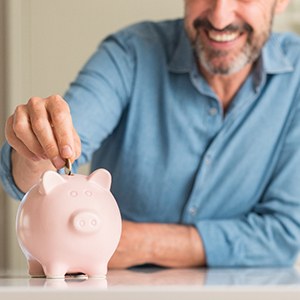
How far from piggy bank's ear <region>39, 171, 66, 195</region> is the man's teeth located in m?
0.85

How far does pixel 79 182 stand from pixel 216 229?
697 mm

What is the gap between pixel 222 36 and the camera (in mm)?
1652

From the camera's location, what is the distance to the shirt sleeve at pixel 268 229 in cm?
153

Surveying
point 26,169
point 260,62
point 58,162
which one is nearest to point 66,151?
point 58,162

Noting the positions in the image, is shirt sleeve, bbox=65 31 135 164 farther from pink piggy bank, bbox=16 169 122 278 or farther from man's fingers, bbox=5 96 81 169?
pink piggy bank, bbox=16 169 122 278

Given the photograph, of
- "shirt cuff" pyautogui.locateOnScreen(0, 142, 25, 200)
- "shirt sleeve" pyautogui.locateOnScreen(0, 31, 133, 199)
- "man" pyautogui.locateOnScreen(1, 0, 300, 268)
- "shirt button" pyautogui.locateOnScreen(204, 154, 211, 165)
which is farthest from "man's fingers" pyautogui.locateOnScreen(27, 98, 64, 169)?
"shirt button" pyautogui.locateOnScreen(204, 154, 211, 165)

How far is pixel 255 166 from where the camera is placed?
165 centimetres

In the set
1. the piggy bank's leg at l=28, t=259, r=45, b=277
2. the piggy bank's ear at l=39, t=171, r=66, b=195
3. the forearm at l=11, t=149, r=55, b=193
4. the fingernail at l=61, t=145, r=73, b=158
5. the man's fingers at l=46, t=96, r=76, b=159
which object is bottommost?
the forearm at l=11, t=149, r=55, b=193

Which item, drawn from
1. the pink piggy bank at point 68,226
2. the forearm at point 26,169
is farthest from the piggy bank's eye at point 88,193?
the forearm at point 26,169

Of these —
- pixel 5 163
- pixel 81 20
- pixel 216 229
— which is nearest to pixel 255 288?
pixel 5 163

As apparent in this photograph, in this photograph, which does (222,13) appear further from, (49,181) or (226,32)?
(49,181)

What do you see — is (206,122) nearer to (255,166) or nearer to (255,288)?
(255,166)

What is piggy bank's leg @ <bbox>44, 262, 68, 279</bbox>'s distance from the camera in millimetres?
850

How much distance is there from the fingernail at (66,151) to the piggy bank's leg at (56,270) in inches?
5.2
